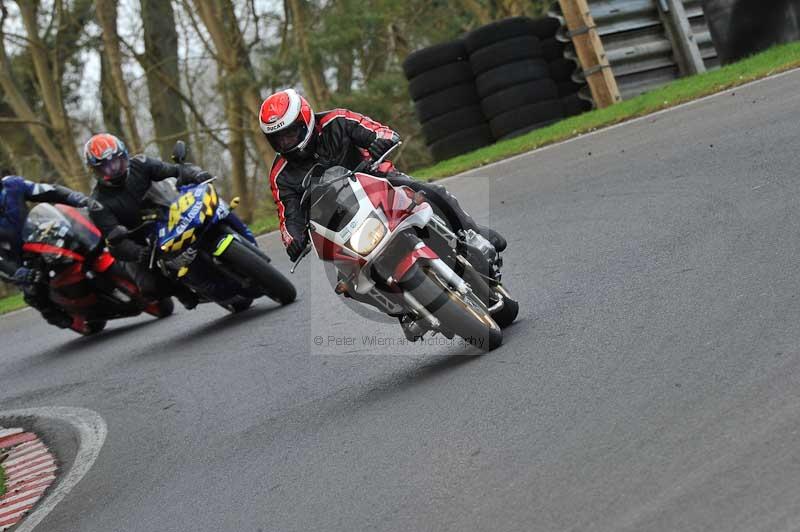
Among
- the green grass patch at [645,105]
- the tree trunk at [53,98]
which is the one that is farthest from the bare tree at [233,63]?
the green grass patch at [645,105]

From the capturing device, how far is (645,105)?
1659 cm

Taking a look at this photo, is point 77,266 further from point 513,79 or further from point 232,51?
point 232,51

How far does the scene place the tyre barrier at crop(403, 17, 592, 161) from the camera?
19.1 meters

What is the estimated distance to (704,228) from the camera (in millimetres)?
8898

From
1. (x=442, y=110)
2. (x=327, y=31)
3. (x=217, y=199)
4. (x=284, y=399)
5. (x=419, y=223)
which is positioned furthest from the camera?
(x=327, y=31)

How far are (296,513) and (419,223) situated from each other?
231 centimetres

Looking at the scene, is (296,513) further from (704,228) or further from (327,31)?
(327,31)

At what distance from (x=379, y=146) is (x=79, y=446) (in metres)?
2.93

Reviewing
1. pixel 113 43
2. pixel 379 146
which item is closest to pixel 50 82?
pixel 113 43

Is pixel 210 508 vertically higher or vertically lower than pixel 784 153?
higher

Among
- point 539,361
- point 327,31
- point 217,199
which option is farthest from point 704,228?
point 327,31

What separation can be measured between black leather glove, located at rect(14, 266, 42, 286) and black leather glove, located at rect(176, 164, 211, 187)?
2.25 meters

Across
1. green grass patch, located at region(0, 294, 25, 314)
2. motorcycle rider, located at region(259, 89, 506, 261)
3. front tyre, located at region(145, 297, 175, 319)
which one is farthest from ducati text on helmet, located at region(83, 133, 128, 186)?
green grass patch, located at region(0, 294, 25, 314)

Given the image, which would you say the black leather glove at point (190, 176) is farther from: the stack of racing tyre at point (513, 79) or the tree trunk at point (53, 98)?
the tree trunk at point (53, 98)
